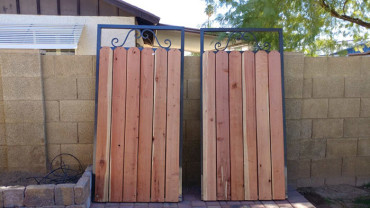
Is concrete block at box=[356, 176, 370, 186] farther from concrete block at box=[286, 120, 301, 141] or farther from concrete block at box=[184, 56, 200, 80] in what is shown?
concrete block at box=[184, 56, 200, 80]

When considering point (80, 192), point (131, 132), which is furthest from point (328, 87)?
point (80, 192)

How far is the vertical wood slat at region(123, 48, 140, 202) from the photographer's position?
3158mm

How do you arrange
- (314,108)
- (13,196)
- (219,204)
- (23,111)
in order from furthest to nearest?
(314,108)
(23,111)
(219,204)
(13,196)

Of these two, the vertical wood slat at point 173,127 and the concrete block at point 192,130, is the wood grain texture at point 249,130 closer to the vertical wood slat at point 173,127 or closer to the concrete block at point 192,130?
the concrete block at point 192,130

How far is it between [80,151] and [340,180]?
3.46 m

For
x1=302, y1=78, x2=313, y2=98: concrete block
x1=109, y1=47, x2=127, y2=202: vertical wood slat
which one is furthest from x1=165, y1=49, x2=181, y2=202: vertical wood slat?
x1=302, y1=78, x2=313, y2=98: concrete block

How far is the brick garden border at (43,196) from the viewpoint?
2.65m

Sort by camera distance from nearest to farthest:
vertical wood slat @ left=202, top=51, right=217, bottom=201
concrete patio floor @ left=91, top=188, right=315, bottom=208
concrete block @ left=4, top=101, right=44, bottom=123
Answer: concrete patio floor @ left=91, top=188, right=315, bottom=208 < vertical wood slat @ left=202, top=51, right=217, bottom=201 < concrete block @ left=4, top=101, right=44, bottom=123

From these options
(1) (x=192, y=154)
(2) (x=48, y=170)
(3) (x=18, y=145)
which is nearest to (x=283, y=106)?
(1) (x=192, y=154)

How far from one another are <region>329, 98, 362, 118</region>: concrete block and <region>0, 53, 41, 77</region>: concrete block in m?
3.71

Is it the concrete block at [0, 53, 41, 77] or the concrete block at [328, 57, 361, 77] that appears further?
the concrete block at [328, 57, 361, 77]

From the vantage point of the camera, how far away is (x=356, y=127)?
3764mm

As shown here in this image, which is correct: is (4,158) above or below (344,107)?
below

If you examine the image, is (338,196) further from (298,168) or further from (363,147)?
(363,147)
